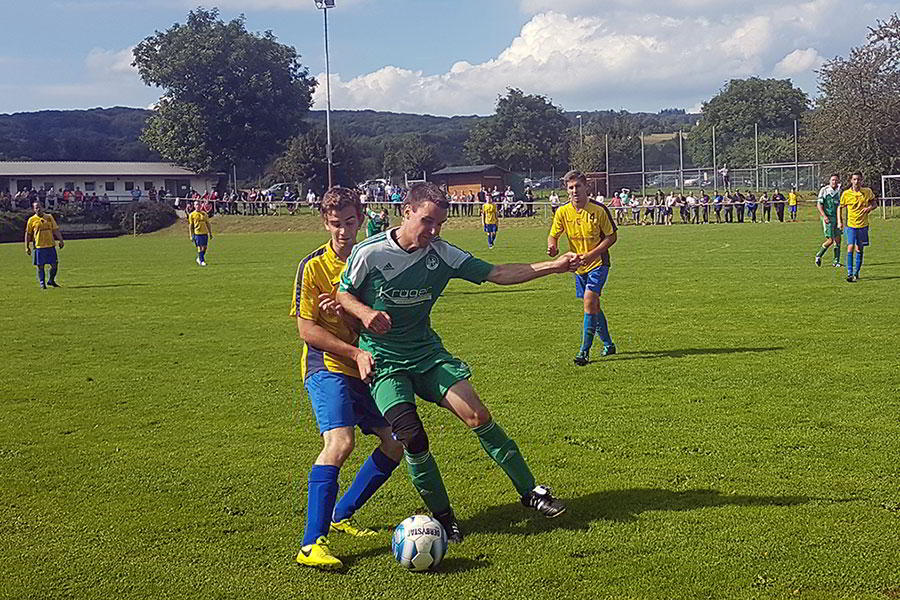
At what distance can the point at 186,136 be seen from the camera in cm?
8794

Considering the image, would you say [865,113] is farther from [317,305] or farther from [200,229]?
[317,305]

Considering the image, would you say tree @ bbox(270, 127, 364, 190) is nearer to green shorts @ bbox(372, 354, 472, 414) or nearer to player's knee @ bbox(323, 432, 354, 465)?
green shorts @ bbox(372, 354, 472, 414)

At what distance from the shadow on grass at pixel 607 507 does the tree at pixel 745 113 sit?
86.9 m

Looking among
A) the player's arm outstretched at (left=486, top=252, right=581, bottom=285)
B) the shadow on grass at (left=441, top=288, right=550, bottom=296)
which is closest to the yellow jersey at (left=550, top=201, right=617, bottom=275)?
the player's arm outstretched at (left=486, top=252, right=581, bottom=285)

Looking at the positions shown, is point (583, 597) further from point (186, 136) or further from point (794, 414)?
point (186, 136)

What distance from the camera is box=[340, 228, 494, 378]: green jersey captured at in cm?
556

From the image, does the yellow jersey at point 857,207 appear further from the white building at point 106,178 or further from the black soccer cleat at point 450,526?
the white building at point 106,178

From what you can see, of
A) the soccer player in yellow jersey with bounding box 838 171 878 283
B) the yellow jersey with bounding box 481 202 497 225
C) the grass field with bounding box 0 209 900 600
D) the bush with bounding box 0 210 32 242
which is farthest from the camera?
the bush with bounding box 0 210 32 242

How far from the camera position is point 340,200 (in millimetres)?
5840

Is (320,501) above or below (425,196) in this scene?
below

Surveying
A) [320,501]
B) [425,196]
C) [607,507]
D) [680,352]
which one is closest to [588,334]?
[680,352]

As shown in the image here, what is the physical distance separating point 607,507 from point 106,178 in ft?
308

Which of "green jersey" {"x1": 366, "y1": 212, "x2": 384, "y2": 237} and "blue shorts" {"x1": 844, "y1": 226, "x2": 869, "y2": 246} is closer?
"green jersey" {"x1": 366, "y1": 212, "x2": 384, "y2": 237}

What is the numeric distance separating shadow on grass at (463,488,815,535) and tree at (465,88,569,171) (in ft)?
312
